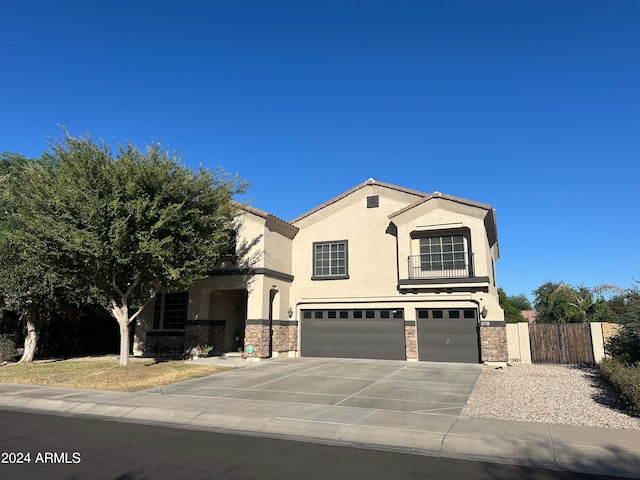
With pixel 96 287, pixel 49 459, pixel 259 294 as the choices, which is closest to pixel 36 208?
pixel 96 287

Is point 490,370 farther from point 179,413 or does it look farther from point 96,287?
point 96,287

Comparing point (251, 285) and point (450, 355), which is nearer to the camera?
point (450, 355)

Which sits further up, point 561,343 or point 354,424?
point 561,343

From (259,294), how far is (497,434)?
46.2 ft

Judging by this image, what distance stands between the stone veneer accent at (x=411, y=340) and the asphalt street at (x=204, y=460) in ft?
44.1

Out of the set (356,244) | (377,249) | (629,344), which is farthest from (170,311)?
(629,344)

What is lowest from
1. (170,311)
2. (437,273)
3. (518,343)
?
(518,343)

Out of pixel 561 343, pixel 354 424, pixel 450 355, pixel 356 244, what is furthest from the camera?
pixel 356 244

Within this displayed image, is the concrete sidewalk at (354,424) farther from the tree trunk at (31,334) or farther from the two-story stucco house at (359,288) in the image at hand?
the two-story stucco house at (359,288)

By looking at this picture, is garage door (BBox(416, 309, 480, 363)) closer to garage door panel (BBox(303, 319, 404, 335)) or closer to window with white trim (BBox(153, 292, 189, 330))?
garage door panel (BBox(303, 319, 404, 335))

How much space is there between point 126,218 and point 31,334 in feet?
33.5

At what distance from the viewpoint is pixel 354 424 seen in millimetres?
8422

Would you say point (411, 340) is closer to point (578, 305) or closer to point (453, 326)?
point (453, 326)

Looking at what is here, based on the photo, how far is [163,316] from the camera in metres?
23.4
